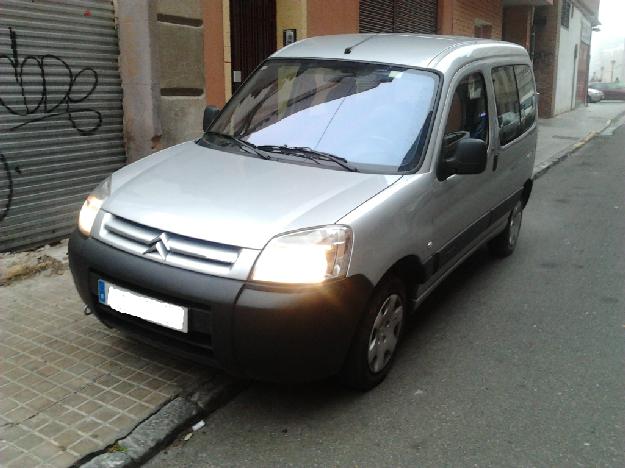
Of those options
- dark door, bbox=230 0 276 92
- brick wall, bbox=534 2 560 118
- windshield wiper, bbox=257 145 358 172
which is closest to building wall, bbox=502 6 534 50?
brick wall, bbox=534 2 560 118

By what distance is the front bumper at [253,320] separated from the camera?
2865 millimetres

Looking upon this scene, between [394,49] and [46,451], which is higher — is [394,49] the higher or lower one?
the higher one

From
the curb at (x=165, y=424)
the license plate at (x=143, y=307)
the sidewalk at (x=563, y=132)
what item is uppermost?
the license plate at (x=143, y=307)

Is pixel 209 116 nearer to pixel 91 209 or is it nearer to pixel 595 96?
pixel 91 209

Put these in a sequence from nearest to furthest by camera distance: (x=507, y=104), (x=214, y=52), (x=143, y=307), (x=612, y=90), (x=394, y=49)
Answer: (x=143, y=307)
(x=394, y=49)
(x=507, y=104)
(x=214, y=52)
(x=612, y=90)

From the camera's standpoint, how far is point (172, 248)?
9.95ft

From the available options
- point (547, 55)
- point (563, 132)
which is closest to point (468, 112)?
point (563, 132)

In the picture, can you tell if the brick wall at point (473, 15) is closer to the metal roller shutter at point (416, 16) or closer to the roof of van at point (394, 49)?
the metal roller shutter at point (416, 16)

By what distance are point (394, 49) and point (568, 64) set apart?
2666 cm

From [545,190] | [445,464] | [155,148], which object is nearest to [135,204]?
[445,464]

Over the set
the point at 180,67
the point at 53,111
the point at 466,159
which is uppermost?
the point at 180,67

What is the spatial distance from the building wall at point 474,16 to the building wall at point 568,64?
6.75m

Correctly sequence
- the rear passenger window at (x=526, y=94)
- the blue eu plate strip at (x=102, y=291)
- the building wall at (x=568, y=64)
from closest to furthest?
the blue eu plate strip at (x=102, y=291) → the rear passenger window at (x=526, y=94) → the building wall at (x=568, y=64)

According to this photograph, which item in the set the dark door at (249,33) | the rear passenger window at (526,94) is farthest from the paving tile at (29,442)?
the dark door at (249,33)
